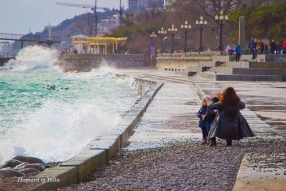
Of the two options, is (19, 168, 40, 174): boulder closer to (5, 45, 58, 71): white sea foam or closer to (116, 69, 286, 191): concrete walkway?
(116, 69, 286, 191): concrete walkway

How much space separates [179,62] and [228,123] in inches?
2155

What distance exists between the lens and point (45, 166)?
33.6 ft

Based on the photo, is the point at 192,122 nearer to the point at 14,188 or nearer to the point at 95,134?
the point at 95,134

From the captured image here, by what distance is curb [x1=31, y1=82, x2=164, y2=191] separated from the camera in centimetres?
663

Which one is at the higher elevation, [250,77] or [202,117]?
[202,117]

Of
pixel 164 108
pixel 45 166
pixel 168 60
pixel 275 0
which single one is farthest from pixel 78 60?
pixel 45 166

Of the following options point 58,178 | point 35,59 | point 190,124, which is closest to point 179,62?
point 190,124

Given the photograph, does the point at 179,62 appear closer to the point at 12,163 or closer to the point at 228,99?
the point at 12,163

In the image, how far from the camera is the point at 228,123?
9602mm

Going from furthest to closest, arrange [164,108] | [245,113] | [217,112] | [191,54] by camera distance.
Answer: [191,54]
[164,108]
[245,113]
[217,112]

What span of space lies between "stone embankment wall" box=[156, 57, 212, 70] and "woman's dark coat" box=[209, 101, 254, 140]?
42.3m

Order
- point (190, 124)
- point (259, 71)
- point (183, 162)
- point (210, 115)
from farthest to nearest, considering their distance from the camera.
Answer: point (259, 71) < point (190, 124) < point (210, 115) < point (183, 162)

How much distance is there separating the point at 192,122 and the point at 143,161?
489cm

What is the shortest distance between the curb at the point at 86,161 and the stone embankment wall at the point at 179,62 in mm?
41618
